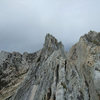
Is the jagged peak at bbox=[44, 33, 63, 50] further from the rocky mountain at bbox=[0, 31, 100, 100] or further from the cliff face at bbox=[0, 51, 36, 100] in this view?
the cliff face at bbox=[0, 51, 36, 100]

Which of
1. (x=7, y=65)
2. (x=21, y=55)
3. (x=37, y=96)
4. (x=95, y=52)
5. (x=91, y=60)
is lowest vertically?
(x=37, y=96)

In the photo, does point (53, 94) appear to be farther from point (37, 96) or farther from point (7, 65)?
point (7, 65)

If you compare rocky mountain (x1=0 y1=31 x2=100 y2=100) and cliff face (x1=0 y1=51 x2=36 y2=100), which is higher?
cliff face (x1=0 y1=51 x2=36 y2=100)

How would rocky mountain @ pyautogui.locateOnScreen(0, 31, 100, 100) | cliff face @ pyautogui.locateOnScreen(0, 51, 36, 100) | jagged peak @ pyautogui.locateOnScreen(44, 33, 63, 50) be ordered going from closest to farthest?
rocky mountain @ pyautogui.locateOnScreen(0, 31, 100, 100) → jagged peak @ pyautogui.locateOnScreen(44, 33, 63, 50) → cliff face @ pyautogui.locateOnScreen(0, 51, 36, 100)

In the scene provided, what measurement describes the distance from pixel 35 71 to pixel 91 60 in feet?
62.9

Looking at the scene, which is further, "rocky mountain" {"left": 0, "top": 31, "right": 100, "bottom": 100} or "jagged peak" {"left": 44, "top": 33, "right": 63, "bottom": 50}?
"jagged peak" {"left": 44, "top": 33, "right": 63, "bottom": 50}

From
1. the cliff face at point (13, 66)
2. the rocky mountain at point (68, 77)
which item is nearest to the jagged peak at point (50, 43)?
the rocky mountain at point (68, 77)

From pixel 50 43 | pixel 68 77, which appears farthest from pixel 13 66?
pixel 68 77

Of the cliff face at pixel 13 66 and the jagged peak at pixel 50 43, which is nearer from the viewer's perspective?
the jagged peak at pixel 50 43

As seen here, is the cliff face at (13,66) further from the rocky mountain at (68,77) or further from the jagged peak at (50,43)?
the rocky mountain at (68,77)

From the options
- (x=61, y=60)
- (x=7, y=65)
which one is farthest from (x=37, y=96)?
(x=7, y=65)

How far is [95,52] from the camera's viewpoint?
77.9 ft

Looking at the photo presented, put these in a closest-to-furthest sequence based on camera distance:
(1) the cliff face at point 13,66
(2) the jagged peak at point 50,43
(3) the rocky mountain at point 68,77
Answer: (3) the rocky mountain at point 68,77 < (2) the jagged peak at point 50,43 < (1) the cliff face at point 13,66

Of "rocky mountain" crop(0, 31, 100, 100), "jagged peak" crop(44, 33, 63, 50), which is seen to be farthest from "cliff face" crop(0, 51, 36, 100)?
"rocky mountain" crop(0, 31, 100, 100)
